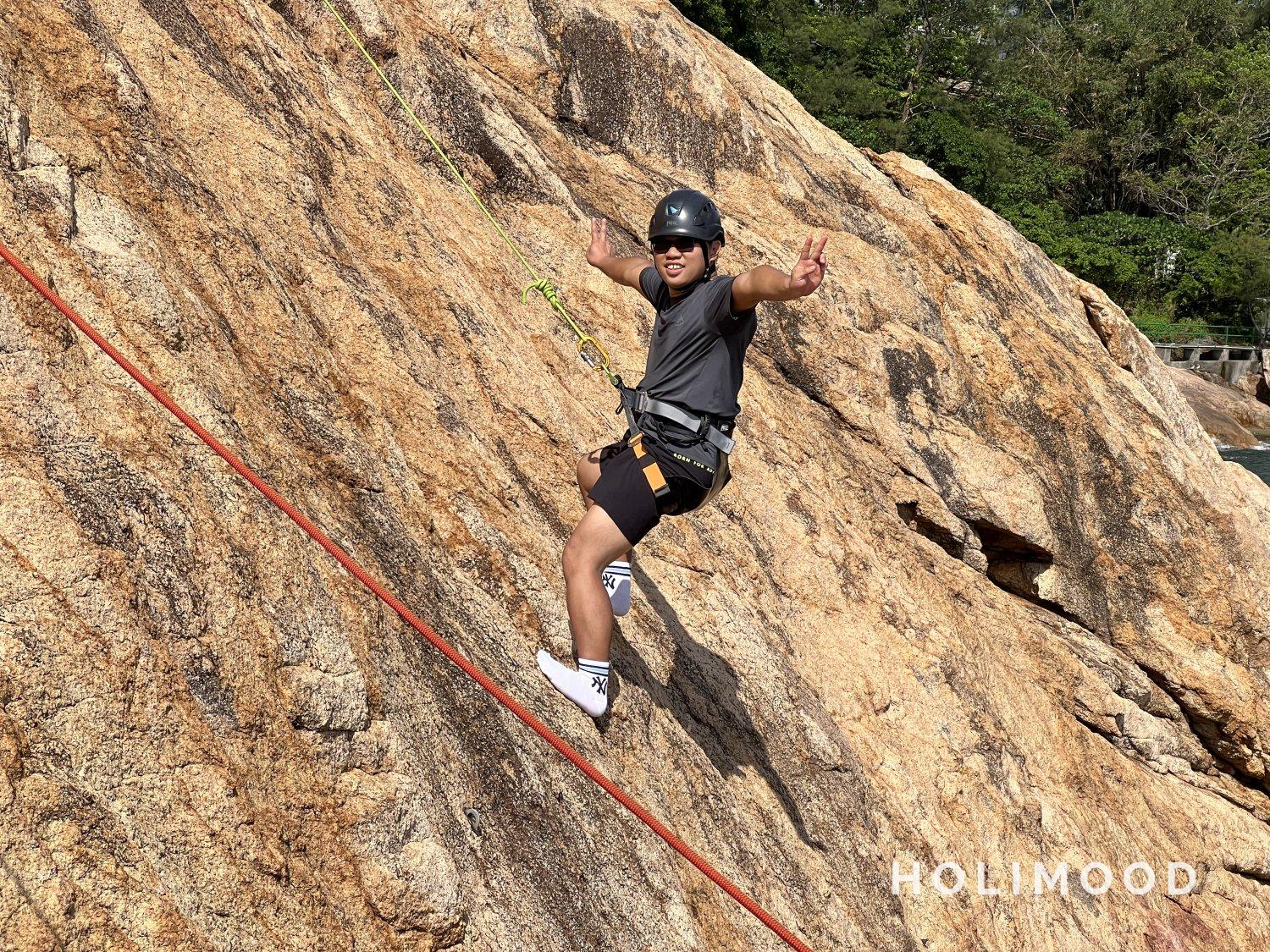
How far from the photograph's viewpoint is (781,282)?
479 cm

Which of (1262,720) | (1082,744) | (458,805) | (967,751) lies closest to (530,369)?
(458,805)

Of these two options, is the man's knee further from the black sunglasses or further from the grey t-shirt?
the black sunglasses

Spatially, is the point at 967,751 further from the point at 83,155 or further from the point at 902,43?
the point at 902,43

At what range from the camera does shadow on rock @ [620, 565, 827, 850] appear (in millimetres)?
6148

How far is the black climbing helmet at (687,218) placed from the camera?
5.41 meters

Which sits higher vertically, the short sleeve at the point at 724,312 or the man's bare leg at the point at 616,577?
the short sleeve at the point at 724,312

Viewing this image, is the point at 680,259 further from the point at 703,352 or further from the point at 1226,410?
the point at 1226,410

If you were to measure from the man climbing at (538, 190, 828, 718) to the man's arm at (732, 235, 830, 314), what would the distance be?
0.04 ft

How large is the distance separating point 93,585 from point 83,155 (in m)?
2.46

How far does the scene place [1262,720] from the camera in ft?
36.1

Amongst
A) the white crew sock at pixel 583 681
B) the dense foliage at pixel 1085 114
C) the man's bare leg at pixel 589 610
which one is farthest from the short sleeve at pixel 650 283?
the dense foliage at pixel 1085 114

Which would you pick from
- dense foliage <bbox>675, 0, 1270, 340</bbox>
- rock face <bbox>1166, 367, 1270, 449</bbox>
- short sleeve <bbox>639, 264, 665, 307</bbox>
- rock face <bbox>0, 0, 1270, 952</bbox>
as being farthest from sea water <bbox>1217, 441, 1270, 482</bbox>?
short sleeve <bbox>639, 264, 665, 307</bbox>

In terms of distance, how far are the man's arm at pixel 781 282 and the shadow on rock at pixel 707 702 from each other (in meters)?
2.02

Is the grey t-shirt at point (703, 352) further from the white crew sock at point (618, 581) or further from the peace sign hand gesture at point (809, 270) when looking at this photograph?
the white crew sock at point (618, 581)
